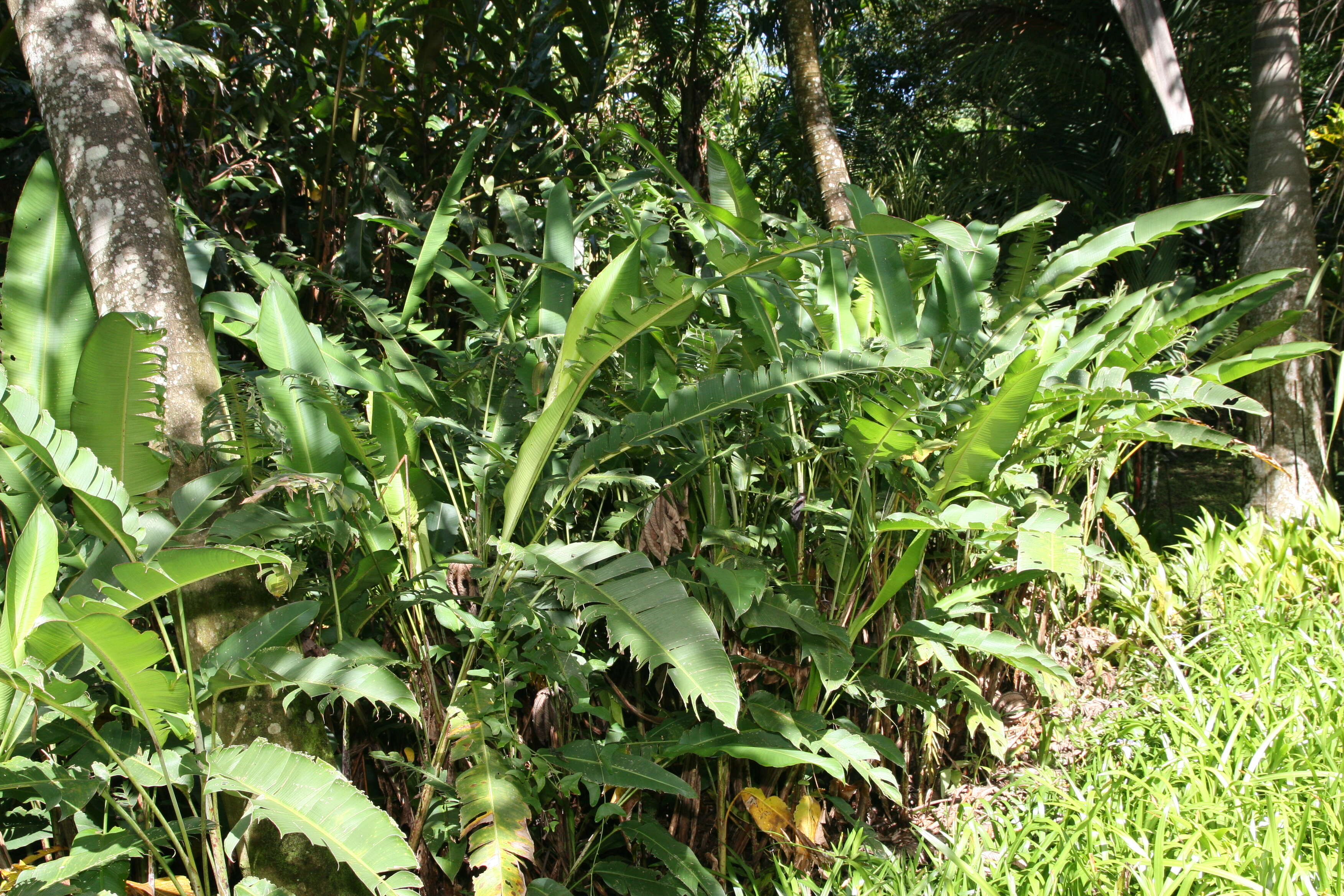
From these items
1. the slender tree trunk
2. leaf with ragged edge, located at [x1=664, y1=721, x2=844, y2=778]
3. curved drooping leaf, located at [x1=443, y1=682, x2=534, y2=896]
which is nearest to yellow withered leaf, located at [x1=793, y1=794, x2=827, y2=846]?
leaf with ragged edge, located at [x1=664, y1=721, x2=844, y2=778]

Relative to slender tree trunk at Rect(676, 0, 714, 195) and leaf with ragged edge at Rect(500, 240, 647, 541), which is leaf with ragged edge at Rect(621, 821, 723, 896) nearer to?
leaf with ragged edge at Rect(500, 240, 647, 541)

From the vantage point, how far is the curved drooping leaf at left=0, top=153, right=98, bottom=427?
1820mm

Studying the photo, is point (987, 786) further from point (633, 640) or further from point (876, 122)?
point (876, 122)

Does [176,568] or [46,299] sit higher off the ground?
[46,299]

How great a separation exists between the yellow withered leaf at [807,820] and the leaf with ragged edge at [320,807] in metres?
1.07

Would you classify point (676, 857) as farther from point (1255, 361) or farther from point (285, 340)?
point (1255, 361)

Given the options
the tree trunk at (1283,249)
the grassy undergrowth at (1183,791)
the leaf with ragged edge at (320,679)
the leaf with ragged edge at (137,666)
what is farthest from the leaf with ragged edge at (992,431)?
the tree trunk at (1283,249)

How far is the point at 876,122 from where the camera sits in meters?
10.0

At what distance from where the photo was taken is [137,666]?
1.26 m

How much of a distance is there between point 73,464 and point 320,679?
1.74 feet

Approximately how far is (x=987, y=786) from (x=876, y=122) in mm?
8977

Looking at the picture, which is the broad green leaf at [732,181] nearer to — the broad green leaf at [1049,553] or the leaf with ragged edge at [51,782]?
the broad green leaf at [1049,553]

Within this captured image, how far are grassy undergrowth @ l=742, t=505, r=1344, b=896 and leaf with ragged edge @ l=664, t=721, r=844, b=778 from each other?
1.09 feet

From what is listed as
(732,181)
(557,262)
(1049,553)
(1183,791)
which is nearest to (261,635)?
(557,262)
